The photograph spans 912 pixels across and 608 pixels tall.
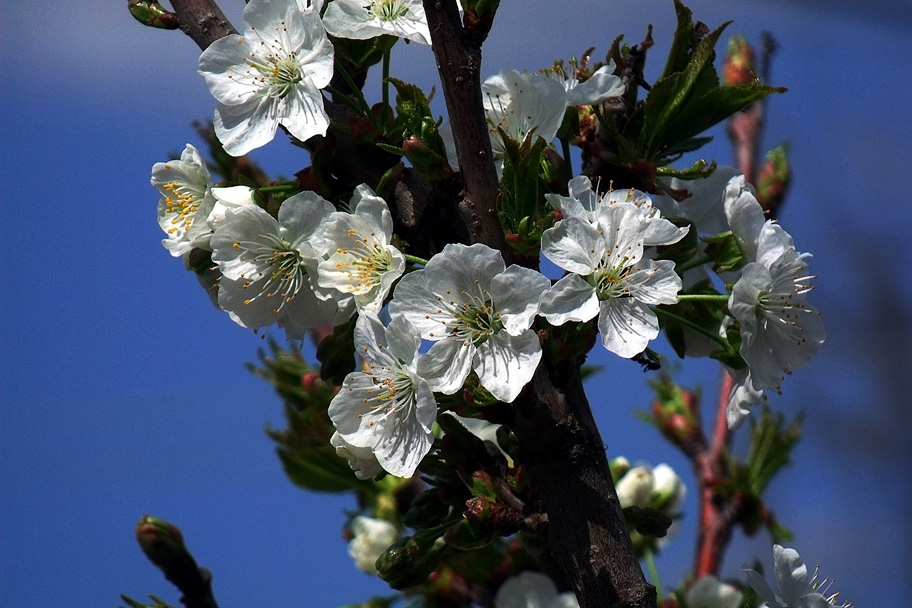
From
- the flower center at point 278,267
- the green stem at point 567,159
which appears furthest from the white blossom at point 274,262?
the green stem at point 567,159

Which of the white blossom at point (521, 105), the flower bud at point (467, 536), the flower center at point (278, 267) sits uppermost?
the white blossom at point (521, 105)

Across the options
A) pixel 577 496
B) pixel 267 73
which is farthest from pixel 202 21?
pixel 577 496

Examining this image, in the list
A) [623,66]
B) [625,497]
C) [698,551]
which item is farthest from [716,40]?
[698,551]

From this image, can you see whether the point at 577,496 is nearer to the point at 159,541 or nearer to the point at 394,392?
the point at 394,392

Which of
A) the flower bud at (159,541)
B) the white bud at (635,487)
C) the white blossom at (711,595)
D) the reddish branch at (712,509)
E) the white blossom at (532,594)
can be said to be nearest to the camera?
the flower bud at (159,541)

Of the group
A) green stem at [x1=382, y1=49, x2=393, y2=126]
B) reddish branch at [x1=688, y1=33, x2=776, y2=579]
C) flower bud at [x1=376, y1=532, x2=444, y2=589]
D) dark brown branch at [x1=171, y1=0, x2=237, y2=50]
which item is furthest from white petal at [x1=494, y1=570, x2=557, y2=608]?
dark brown branch at [x1=171, y1=0, x2=237, y2=50]

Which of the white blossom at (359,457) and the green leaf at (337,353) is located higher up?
the green leaf at (337,353)

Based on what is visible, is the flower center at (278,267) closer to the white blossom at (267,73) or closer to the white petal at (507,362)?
the white blossom at (267,73)
